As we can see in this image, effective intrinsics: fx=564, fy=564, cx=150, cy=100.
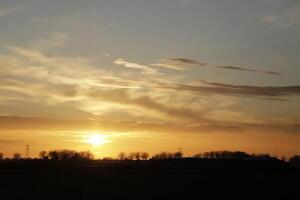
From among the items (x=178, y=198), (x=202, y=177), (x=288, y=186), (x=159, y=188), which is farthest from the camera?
(x=202, y=177)

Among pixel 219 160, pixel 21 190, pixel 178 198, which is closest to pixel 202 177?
pixel 178 198

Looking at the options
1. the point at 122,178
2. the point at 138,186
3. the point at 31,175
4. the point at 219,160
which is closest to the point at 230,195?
the point at 138,186

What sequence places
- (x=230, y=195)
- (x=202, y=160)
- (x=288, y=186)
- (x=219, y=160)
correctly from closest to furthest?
(x=230, y=195) → (x=288, y=186) → (x=219, y=160) → (x=202, y=160)

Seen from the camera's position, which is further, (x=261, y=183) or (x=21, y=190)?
(x=261, y=183)

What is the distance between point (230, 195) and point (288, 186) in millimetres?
12208

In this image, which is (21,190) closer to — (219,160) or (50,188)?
(50,188)

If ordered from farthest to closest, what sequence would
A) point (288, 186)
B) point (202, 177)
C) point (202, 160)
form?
1. point (202, 160)
2. point (202, 177)
3. point (288, 186)

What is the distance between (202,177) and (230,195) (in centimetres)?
1630

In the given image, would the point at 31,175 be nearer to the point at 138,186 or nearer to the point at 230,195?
the point at 138,186

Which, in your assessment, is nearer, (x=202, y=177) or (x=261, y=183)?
(x=261, y=183)

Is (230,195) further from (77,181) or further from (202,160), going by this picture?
(202,160)

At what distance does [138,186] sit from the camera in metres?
58.8

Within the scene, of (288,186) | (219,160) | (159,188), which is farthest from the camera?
(219,160)

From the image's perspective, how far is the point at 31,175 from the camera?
6494cm
